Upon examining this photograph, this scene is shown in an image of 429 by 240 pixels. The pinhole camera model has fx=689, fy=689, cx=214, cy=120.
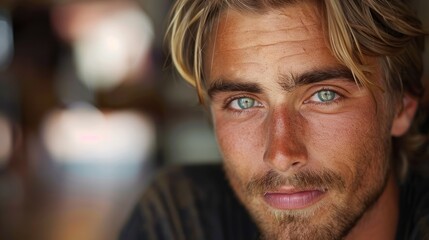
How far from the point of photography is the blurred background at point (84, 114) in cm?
355

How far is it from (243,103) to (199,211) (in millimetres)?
356

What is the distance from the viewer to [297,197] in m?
1.39

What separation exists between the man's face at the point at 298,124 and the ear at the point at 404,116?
0.11 meters

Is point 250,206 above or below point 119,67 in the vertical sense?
above

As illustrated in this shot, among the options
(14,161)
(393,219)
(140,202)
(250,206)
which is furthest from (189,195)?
(14,161)

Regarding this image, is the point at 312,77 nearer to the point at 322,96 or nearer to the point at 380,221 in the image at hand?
the point at 322,96

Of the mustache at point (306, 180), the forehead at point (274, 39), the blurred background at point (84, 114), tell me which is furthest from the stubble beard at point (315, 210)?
the blurred background at point (84, 114)

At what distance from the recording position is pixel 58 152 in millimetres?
3717

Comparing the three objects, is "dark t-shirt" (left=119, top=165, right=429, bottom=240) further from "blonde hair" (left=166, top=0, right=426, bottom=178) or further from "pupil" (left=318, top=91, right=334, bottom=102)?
"pupil" (left=318, top=91, right=334, bottom=102)

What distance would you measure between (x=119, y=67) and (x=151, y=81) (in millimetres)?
204

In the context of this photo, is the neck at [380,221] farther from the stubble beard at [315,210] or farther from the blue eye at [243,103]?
the blue eye at [243,103]

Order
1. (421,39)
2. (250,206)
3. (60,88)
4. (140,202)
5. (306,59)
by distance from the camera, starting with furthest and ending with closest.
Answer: (60,88)
(140,202)
(421,39)
(250,206)
(306,59)

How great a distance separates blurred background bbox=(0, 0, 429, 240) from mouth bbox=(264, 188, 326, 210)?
7.22ft

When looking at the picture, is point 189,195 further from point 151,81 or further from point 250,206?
point 151,81
